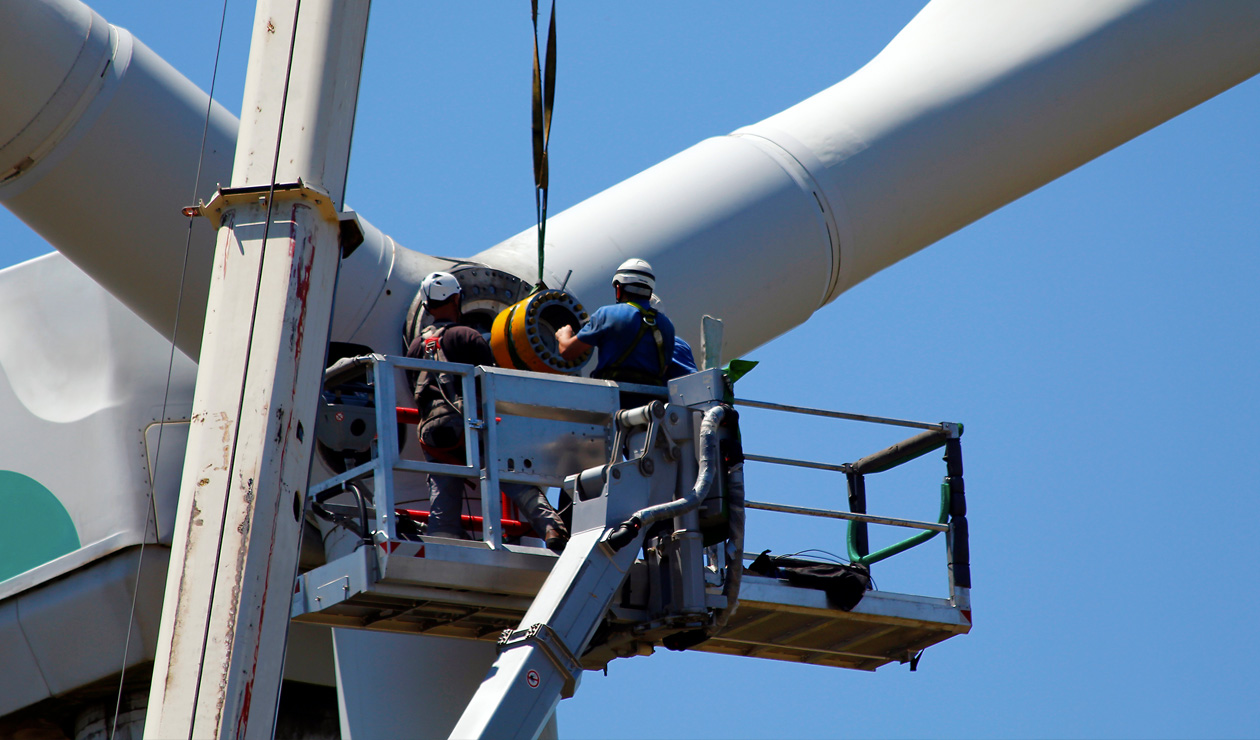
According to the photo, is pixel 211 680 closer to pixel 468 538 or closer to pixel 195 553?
pixel 195 553

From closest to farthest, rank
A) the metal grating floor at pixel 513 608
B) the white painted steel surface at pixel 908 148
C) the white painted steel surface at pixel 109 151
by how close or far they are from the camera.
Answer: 1. the metal grating floor at pixel 513 608
2. the white painted steel surface at pixel 109 151
3. the white painted steel surface at pixel 908 148

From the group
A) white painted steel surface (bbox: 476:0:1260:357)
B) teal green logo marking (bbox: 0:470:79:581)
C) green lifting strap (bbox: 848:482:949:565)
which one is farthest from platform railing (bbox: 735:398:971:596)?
teal green logo marking (bbox: 0:470:79:581)

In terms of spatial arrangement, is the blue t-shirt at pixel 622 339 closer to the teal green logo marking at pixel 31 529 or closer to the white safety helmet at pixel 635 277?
the white safety helmet at pixel 635 277

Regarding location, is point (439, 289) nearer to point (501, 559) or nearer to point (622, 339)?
point (622, 339)

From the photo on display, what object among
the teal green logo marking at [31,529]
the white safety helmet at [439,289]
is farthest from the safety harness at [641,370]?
the teal green logo marking at [31,529]

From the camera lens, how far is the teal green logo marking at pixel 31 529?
13906mm

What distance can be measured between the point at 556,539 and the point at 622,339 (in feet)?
3.94

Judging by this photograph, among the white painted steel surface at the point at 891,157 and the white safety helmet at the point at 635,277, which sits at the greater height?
the white painted steel surface at the point at 891,157

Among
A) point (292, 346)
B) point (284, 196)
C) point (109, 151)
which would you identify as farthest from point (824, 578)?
point (109, 151)

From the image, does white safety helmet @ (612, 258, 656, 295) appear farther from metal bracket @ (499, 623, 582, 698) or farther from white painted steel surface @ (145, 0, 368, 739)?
metal bracket @ (499, 623, 582, 698)

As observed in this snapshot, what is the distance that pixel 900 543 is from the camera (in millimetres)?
11797

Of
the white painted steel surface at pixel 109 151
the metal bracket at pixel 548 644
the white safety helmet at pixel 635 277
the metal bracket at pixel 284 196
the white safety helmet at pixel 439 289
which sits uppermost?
the white painted steel surface at pixel 109 151

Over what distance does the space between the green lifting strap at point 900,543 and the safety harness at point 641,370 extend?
2.19 metres

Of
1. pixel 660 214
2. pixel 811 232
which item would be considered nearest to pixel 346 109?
pixel 660 214
